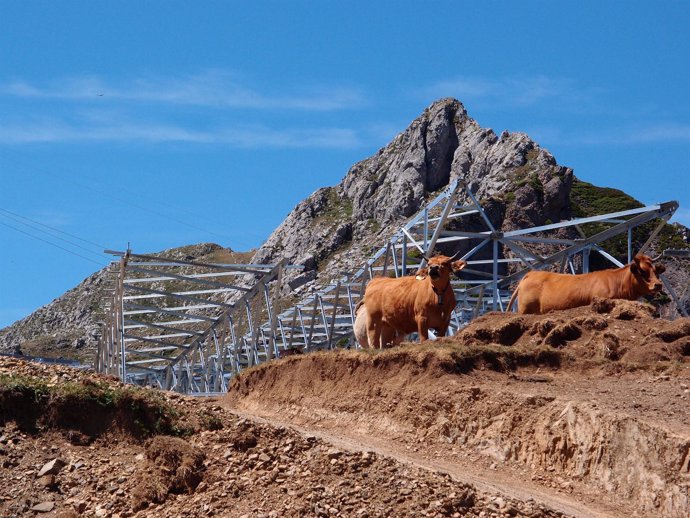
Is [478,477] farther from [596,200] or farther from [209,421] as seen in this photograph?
[596,200]

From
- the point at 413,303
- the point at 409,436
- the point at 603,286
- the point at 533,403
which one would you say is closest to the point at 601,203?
the point at 603,286

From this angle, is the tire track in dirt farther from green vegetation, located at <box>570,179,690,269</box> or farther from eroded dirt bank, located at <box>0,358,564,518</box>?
green vegetation, located at <box>570,179,690,269</box>

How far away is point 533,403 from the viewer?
15688mm

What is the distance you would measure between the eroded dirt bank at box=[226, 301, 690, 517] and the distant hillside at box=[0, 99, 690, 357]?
52650 mm

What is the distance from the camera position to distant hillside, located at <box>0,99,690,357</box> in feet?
279

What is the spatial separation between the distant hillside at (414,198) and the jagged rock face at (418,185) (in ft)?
0.32

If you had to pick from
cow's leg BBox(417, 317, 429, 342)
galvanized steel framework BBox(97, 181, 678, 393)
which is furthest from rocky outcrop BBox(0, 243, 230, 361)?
cow's leg BBox(417, 317, 429, 342)

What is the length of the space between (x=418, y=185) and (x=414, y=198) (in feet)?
4.69

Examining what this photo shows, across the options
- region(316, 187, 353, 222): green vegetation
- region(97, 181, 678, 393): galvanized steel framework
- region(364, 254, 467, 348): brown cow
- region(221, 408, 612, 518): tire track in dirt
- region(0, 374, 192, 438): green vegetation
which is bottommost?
region(221, 408, 612, 518): tire track in dirt

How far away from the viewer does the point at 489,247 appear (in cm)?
8094

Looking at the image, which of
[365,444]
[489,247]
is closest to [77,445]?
[365,444]

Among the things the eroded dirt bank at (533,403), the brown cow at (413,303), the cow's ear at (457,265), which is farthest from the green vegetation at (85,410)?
the cow's ear at (457,265)

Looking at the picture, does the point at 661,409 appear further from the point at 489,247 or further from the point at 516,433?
the point at 489,247

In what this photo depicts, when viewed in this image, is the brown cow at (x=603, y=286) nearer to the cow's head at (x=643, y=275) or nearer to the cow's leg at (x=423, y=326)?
the cow's head at (x=643, y=275)
